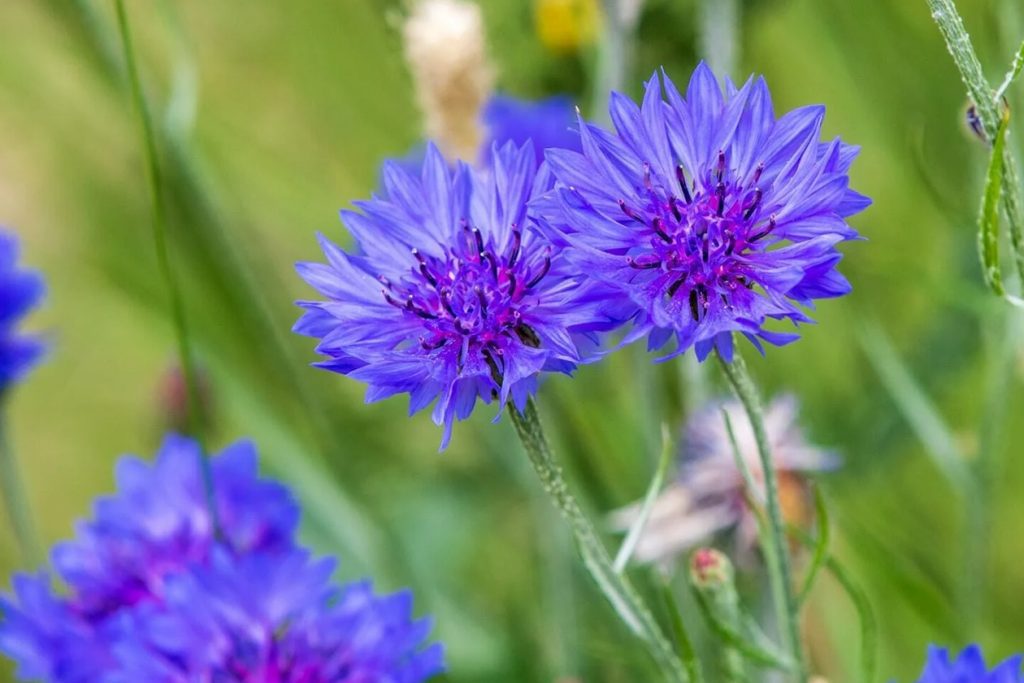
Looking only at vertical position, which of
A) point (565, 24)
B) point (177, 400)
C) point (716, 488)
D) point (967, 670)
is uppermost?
point (565, 24)

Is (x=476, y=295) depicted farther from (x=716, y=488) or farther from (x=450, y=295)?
(x=716, y=488)

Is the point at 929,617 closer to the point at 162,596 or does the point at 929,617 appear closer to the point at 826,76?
the point at 162,596

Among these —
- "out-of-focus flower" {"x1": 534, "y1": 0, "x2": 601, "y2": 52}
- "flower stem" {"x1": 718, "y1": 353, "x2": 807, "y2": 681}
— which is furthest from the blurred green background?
"flower stem" {"x1": 718, "y1": 353, "x2": 807, "y2": 681}

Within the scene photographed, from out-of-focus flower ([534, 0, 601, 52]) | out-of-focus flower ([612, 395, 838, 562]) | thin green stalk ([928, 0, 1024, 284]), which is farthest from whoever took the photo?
out-of-focus flower ([534, 0, 601, 52])

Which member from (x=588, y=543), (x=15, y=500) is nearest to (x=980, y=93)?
(x=588, y=543)

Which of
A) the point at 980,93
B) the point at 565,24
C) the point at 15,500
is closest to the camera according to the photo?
the point at 980,93

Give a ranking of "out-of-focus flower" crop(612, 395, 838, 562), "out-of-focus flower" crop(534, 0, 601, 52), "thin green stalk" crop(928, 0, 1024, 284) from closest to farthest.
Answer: "thin green stalk" crop(928, 0, 1024, 284), "out-of-focus flower" crop(612, 395, 838, 562), "out-of-focus flower" crop(534, 0, 601, 52)

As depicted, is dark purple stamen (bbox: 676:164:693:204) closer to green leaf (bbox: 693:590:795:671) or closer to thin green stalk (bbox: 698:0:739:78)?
green leaf (bbox: 693:590:795:671)
